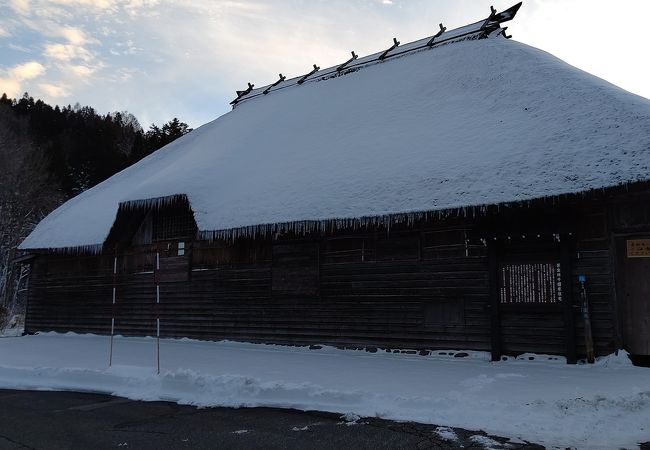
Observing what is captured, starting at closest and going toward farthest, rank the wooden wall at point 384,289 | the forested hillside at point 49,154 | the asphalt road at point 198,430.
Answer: the asphalt road at point 198,430 → the wooden wall at point 384,289 → the forested hillside at point 49,154

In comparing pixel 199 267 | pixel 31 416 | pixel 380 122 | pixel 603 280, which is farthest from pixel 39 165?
pixel 603 280

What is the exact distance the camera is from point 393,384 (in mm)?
7637

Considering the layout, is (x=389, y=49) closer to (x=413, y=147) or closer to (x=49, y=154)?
(x=413, y=147)

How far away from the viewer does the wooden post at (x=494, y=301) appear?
960 cm

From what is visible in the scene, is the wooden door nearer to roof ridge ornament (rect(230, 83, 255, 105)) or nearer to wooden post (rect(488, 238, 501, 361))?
wooden post (rect(488, 238, 501, 361))

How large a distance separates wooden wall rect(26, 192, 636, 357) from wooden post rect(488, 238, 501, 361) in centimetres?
3

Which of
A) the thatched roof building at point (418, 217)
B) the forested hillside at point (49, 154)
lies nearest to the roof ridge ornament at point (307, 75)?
the thatched roof building at point (418, 217)

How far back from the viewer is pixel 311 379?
8.20 m


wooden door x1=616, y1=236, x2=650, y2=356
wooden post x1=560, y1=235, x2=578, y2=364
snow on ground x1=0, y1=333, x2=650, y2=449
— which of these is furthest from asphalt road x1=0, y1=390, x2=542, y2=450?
wooden door x1=616, y1=236, x2=650, y2=356

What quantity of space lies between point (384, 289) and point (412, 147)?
3.21 m

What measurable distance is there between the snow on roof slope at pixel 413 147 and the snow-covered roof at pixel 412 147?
0.03 meters

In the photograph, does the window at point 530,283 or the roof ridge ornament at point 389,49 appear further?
the roof ridge ornament at point 389,49

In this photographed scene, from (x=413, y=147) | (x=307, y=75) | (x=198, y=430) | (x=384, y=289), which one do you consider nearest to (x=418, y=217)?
(x=384, y=289)

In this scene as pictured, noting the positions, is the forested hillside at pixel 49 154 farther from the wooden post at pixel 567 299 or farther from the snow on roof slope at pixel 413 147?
the wooden post at pixel 567 299
